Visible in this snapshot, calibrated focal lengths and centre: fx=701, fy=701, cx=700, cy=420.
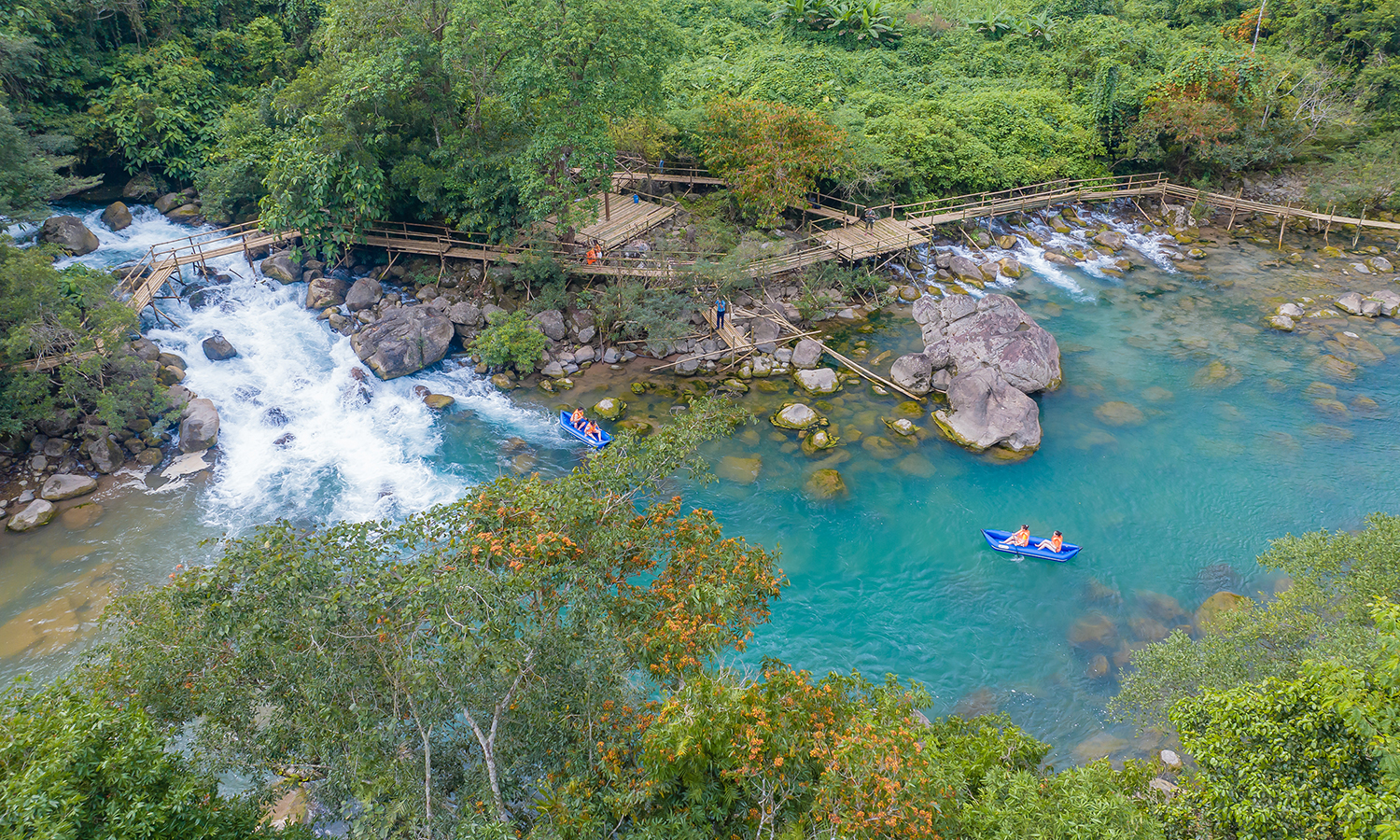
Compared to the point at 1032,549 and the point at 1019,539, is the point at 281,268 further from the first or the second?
the point at 1032,549

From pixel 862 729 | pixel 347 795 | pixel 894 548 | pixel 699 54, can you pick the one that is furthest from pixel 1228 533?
pixel 699 54

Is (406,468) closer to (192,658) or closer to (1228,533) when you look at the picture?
(192,658)

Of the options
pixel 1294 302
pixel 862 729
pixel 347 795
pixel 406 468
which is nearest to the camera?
pixel 862 729

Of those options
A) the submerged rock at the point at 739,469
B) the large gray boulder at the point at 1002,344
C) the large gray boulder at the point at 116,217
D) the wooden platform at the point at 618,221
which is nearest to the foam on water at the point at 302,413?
the large gray boulder at the point at 116,217

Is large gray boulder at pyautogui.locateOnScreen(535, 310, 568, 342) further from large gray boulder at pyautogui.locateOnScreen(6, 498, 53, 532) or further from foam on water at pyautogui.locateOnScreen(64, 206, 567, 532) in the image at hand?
large gray boulder at pyautogui.locateOnScreen(6, 498, 53, 532)

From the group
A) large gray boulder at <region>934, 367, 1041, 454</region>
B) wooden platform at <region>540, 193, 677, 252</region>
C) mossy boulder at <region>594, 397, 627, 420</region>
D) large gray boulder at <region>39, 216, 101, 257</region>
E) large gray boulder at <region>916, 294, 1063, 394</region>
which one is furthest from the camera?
wooden platform at <region>540, 193, 677, 252</region>

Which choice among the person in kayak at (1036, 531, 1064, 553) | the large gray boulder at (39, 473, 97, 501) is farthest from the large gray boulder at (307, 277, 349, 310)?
the person in kayak at (1036, 531, 1064, 553)
